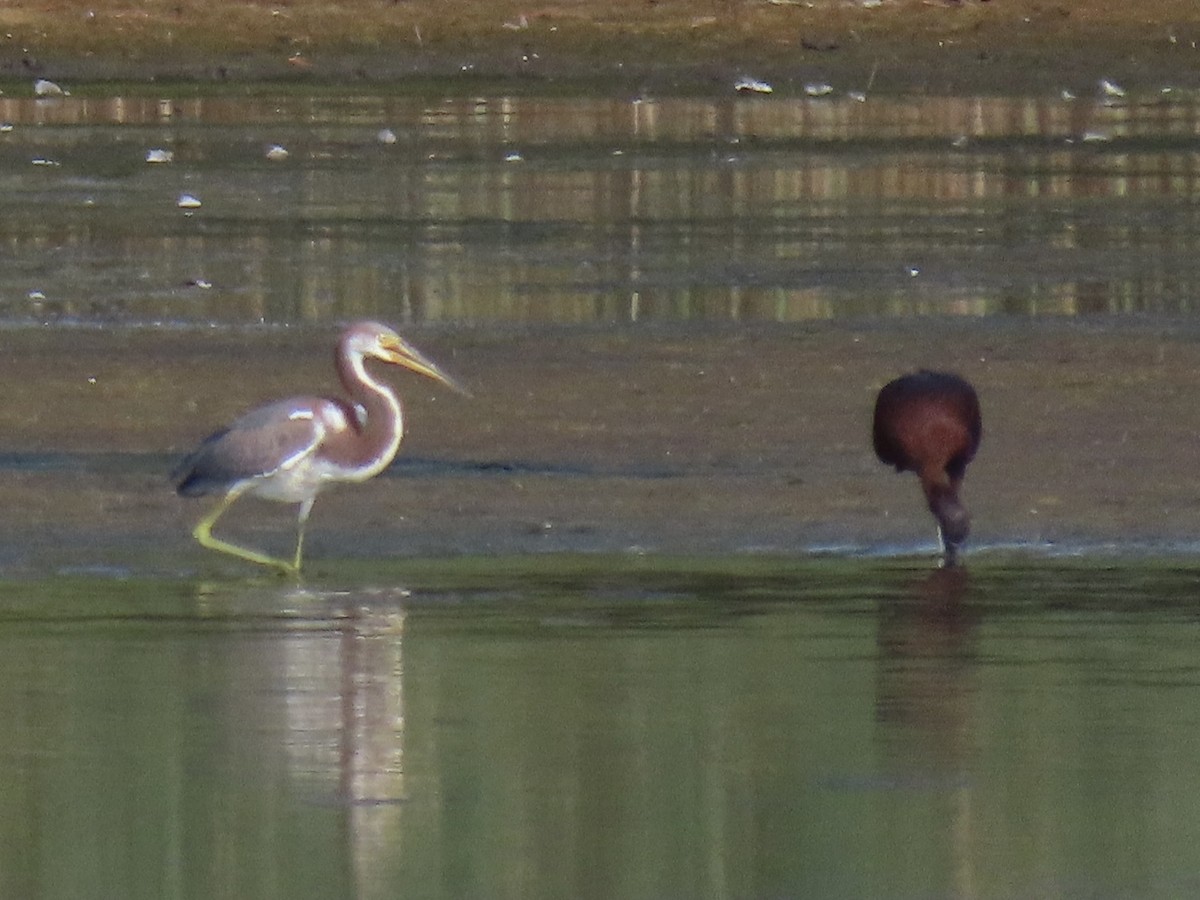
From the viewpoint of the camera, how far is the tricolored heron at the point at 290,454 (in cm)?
960

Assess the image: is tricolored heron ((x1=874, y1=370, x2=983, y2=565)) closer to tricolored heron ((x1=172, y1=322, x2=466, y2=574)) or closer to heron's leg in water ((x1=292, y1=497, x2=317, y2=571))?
Answer: tricolored heron ((x1=172, y1=322, x2=466, y2=574))

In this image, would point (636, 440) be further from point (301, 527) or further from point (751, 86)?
point (751, 86)

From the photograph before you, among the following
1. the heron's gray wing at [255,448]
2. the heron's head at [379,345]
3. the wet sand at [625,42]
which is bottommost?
the heron's gray wing at [255,448]

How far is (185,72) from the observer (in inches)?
1056

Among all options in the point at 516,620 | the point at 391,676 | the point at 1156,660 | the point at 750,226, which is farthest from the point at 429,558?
the point at 750,226

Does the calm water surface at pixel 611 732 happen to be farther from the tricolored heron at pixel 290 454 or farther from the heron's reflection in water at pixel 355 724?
the tricolored heron at pixel 290 454

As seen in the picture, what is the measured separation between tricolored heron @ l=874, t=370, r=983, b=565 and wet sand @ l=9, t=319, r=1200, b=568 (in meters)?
0.17

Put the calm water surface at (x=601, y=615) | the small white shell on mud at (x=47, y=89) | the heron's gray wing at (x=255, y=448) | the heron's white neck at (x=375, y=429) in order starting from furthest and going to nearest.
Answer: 1. the small white shell on mud at (x=47, y=89)
2. the heron's white neck at (x=375, y=429)
3. the heron's gray wing at (x=255, y=448)
4. the calm water surface at (x=601, y=615)

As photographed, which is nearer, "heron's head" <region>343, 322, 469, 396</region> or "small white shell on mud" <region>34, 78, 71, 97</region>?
Answer: "heron's head" <region>343, 322, 469, 396</region>

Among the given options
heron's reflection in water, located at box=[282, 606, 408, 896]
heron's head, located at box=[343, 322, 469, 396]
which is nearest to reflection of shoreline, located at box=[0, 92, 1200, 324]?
heron's head, located at box=[343, 322, 469, 396]

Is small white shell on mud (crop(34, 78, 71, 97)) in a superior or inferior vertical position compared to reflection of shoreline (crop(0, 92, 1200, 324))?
superior

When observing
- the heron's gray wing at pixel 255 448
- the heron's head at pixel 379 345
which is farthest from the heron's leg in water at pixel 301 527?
the heron's head at pixel 379 345

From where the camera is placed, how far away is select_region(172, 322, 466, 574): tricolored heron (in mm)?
9602

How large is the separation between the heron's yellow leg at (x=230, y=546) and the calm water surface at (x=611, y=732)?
0.23 meters
